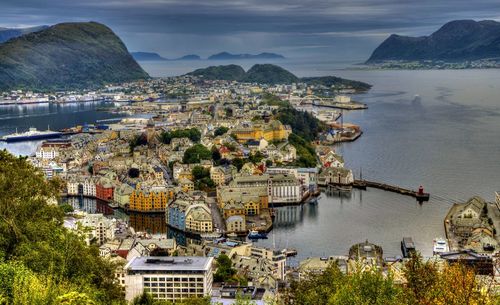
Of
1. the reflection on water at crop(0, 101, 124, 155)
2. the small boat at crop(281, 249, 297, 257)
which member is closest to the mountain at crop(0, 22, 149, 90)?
the reflection on water at crop(0, 101, 124, 155)

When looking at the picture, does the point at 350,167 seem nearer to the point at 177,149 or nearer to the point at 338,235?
the point at 177,149

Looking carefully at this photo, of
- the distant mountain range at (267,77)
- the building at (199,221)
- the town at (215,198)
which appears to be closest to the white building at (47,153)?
the town at (215,198)

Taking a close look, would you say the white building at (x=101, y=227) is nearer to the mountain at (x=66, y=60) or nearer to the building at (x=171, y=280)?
the building at (x=171, y=280)

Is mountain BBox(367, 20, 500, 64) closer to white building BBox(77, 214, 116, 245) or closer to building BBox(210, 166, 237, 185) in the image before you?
building BBox(210, 166, 237, 185)

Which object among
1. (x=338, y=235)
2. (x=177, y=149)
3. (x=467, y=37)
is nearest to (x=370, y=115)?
(x=177, y=149)

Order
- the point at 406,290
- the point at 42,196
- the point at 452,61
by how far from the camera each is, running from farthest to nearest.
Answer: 1. the point at 452,61
2. the point at 42,196
3. the point at 406,290

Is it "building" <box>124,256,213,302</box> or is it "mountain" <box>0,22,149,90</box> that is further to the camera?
"mountain" <box>0,22,149,90</box>
